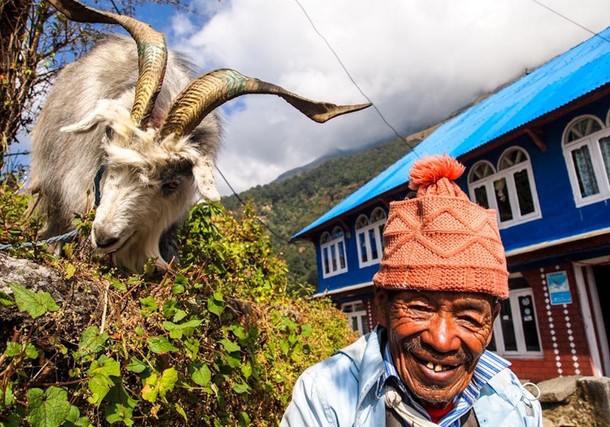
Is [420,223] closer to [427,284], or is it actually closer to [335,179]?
[427,284]

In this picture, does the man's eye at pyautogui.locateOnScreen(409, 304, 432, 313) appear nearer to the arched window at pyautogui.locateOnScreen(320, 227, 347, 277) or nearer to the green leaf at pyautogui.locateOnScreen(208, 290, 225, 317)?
the green leaf at pyautogui.locateOnScreen(208, 290, 225, 317)

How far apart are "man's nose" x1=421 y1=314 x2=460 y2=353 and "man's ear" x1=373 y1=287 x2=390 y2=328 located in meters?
0.21

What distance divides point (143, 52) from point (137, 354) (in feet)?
10.1

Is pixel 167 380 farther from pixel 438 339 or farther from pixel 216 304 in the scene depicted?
pixel 438 339

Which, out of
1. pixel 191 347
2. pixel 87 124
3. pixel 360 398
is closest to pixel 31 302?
pixel 191 347

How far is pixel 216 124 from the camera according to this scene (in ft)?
15.9

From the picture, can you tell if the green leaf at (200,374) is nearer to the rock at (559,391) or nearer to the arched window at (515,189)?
the rock at (559,391)

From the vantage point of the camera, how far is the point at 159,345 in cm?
190

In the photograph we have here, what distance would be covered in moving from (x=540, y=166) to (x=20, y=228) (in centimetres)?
1137

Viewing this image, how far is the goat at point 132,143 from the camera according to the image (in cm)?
365

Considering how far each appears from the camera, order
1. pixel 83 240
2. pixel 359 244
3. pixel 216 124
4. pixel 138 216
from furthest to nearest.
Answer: pixel 359 244
pixel 216 124
pixel 138 216
pixel 83 240

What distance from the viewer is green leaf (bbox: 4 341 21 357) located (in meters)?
1.53

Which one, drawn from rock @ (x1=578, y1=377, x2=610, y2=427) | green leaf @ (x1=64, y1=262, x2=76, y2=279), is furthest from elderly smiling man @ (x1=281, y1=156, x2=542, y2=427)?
rock @ (x1=578, y1=377, x2=610, y2=427)

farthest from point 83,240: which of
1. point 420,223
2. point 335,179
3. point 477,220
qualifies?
point 335,179
